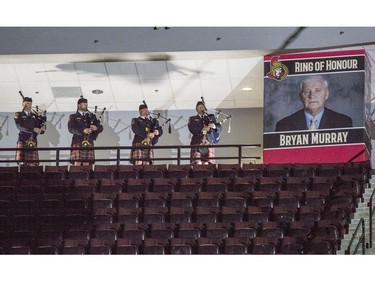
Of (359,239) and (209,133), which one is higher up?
(209,133)

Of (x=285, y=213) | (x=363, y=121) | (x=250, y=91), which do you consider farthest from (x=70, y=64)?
Result: (x=285, y=213)

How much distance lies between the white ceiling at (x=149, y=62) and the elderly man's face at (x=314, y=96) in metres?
0.65

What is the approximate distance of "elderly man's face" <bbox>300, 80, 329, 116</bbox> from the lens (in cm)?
2506

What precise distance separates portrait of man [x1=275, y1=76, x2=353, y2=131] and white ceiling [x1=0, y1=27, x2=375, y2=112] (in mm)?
640

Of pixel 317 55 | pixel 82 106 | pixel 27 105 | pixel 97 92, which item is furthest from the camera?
pixel 97 92

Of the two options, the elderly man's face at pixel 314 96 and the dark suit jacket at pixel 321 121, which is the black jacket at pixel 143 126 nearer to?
the dark suit jacket at pixel 321 121

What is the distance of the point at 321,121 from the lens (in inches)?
984

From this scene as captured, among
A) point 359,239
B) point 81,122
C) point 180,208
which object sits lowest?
point 359,239

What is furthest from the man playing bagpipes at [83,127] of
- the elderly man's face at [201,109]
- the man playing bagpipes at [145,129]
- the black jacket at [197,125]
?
the elderly man's face at [201,109]

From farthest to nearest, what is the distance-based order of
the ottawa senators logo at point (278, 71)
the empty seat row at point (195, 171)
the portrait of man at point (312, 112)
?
the ottawa senators logo at point (278, 71) → the portrait of man at point (312, 112) → the empty seat row at point (195, 171)

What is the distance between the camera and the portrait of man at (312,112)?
24969 mm

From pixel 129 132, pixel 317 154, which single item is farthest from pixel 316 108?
pixel 129 132

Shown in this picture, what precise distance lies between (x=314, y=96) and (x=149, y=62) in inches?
124

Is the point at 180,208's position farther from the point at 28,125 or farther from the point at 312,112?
the point at 28,125
